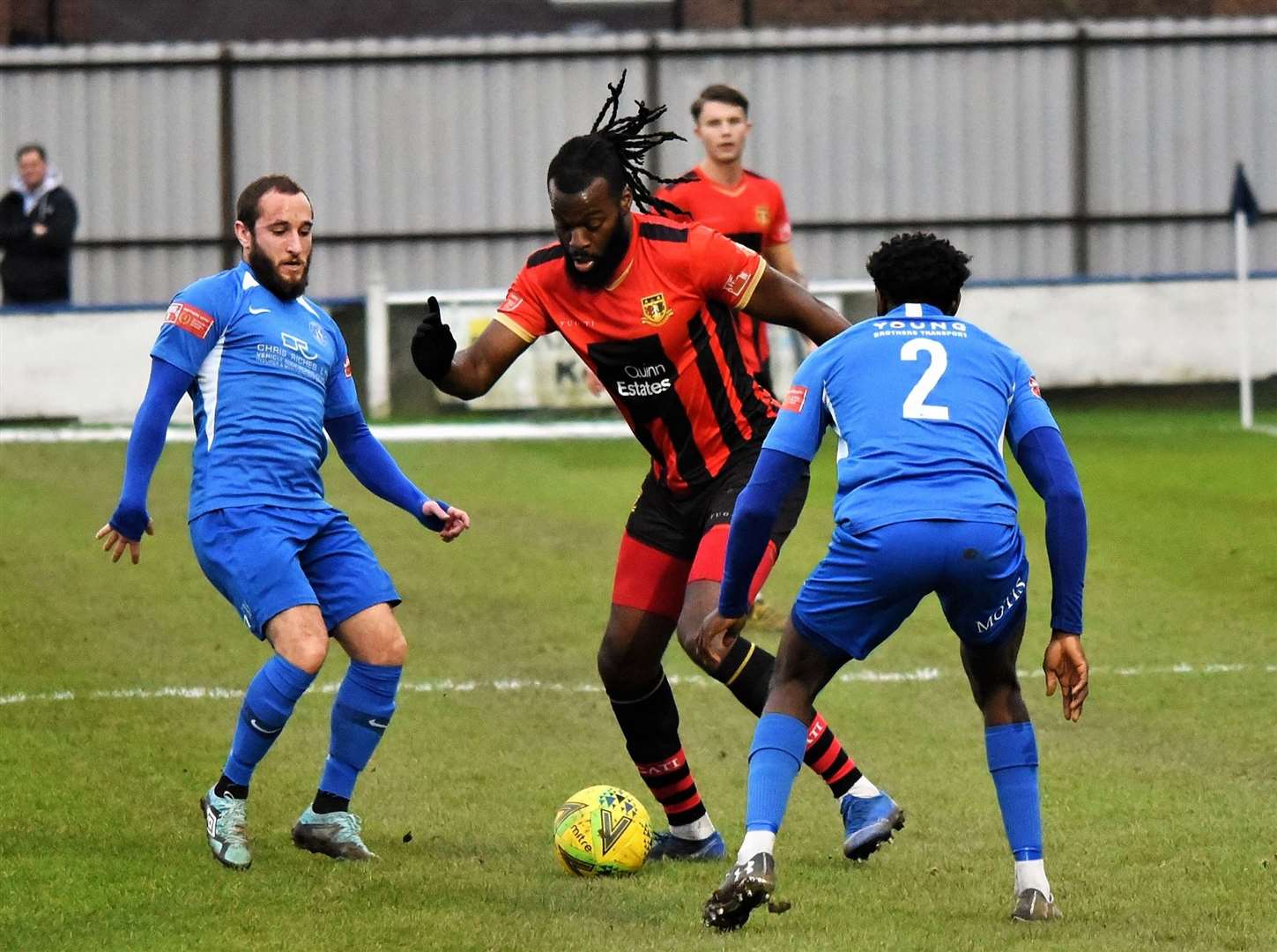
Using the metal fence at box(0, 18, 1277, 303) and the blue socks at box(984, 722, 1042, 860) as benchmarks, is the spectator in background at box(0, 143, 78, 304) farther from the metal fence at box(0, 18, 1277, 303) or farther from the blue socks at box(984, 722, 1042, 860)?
the blue socks at box(984, 722, 1042, 860)

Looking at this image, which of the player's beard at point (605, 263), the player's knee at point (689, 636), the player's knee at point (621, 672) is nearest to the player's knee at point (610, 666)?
the player's knee at point (621, 672)

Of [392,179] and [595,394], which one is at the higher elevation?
[392,179]

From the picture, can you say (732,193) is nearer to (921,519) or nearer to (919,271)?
Result: (919,271)

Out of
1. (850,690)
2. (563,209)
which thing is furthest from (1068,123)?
(563,209)

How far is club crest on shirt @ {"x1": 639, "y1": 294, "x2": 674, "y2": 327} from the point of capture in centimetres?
679

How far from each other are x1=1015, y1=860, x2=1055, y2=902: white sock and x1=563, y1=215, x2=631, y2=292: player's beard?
2275 mm

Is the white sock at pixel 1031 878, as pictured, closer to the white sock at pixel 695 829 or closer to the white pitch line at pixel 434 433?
the white sock at pixel 695 829

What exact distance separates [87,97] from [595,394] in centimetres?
805

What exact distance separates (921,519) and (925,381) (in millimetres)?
393

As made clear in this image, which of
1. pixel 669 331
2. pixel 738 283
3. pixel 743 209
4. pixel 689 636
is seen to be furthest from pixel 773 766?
pixel 743 209

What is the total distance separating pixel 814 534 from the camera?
1338 centimetres

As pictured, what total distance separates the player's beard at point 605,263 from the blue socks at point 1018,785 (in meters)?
1.97

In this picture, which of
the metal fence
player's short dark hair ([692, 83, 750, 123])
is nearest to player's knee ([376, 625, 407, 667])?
player's short dark hair ([692, 83, 750, 123])

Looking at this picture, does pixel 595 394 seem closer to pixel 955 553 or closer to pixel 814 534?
pixel 814 534
